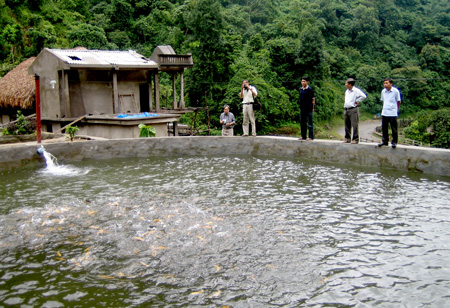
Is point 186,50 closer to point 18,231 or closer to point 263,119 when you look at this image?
point 263,119

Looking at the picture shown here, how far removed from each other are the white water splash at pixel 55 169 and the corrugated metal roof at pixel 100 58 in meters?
8.65

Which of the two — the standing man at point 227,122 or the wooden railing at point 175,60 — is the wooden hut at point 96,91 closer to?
the wooden railing at point 175,60

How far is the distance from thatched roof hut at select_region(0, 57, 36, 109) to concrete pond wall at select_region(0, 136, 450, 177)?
38.4ft

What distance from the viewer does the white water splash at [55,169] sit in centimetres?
1097

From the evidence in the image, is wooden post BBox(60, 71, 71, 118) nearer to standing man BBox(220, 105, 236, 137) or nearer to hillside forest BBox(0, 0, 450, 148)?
standing man BBox(220, 105, 236, 137)

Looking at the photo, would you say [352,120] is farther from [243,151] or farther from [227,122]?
[227,122]

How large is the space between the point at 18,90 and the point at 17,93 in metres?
0.20

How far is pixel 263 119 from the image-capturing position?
122 feet

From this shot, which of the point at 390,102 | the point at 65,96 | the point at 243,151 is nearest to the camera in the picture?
the point at 390,102

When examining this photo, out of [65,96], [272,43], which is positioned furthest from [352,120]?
[272,43]

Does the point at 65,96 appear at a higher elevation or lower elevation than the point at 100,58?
lower

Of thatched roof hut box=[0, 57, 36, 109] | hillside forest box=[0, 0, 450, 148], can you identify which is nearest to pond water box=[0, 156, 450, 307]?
hillside forest box=[0, 0, 450, 148]

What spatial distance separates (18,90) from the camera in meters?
23.9

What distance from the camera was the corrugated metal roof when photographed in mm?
20156
